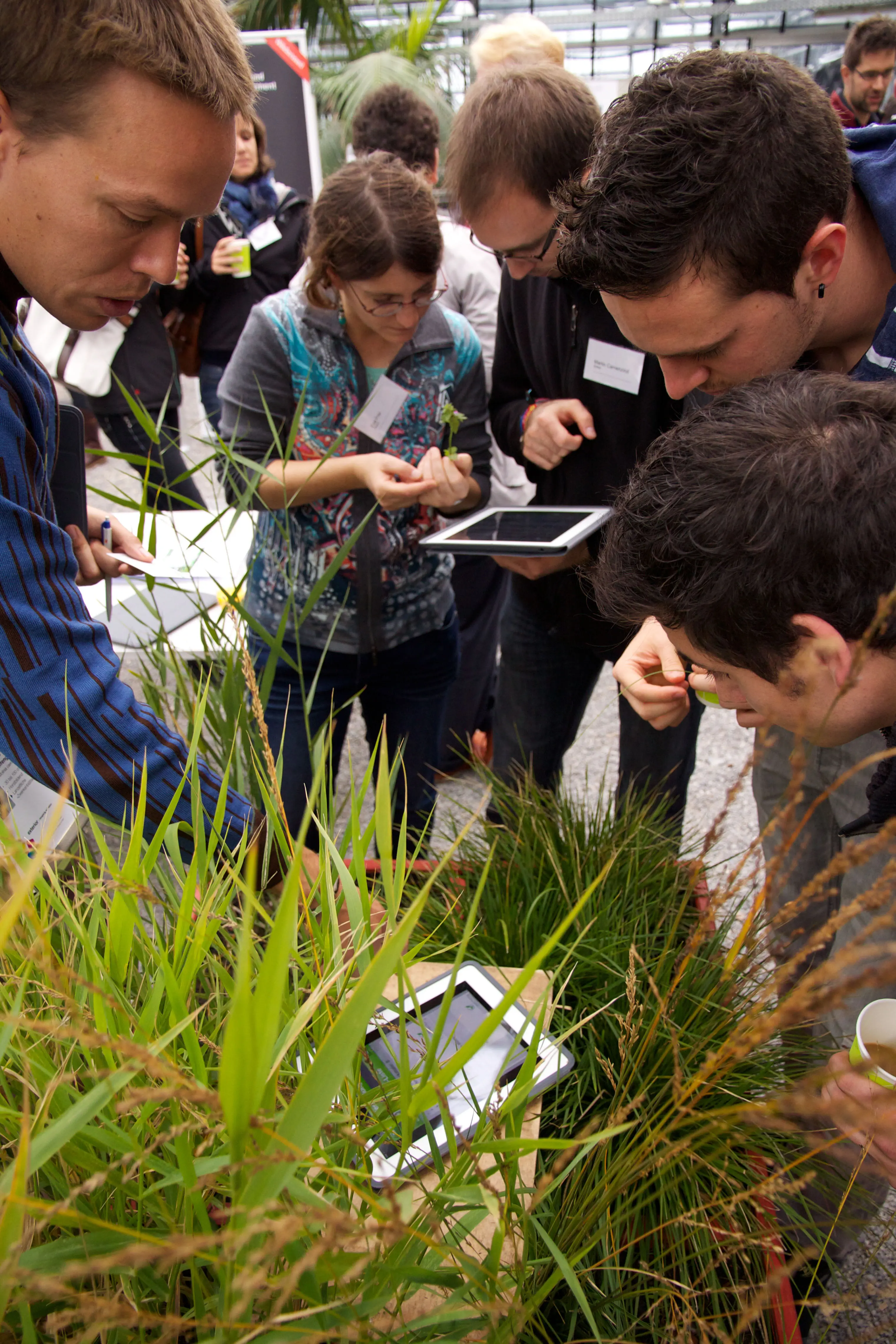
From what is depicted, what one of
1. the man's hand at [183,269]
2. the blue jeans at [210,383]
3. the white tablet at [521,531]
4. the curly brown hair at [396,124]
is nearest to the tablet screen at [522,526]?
the white tablet at [521,531]

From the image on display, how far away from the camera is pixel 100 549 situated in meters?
1.32

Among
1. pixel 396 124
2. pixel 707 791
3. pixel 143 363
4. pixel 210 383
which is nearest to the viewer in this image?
pixel 396 124

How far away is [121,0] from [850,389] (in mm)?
776

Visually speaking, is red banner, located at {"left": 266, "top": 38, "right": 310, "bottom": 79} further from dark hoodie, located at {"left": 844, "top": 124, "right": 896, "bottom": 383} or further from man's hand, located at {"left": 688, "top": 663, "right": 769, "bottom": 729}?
man's hand, located at {"left": 688, "top": 663, "right": 769, "bottom": 729}

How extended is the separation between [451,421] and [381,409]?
15cm

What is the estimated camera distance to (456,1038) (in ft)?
3.14

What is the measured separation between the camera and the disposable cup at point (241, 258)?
3373mm

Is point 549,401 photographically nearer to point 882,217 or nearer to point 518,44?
point 882,217

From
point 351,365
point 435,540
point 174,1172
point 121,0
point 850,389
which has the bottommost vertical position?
point 435,540

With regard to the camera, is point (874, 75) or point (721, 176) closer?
point (721, 176)

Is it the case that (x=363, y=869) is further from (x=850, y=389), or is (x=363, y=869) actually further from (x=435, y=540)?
(x=435, y=540)

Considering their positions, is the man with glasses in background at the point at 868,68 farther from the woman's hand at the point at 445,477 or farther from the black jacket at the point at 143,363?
the woman's hand at the point at 445,477

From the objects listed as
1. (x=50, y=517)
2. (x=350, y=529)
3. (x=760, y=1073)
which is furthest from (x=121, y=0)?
(x=760, y=1073)

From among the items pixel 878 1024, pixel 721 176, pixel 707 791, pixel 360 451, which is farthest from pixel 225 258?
pixel 878 1024
